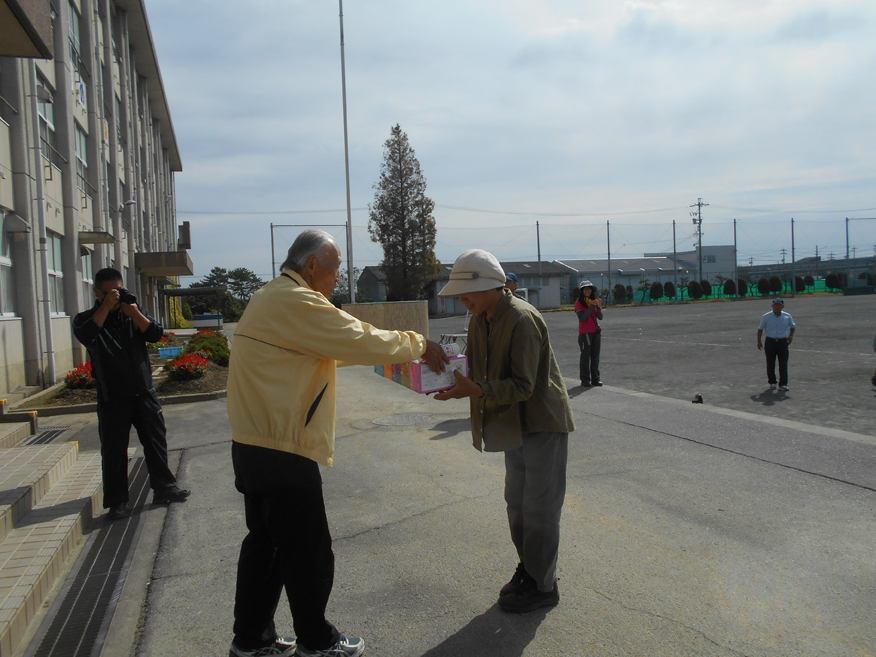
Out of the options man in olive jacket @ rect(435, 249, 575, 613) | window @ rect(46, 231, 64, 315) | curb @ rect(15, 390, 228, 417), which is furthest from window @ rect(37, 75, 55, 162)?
man in olive jacket @ rect(435, 249, 575, 613)

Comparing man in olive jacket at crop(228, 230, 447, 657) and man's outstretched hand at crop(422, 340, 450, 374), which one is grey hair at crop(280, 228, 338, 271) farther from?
man's outstretched hand at crop(422, 340, 450, 374)

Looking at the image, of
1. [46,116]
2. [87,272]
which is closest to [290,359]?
[46,116]

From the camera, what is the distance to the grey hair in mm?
2848

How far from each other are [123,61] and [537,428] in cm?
2982

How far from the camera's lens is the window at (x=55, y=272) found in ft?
49.4

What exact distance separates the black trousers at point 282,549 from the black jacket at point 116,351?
271cm

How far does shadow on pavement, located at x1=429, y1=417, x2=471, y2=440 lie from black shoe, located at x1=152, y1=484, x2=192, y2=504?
3.02 metres

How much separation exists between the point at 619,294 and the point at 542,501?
234ft

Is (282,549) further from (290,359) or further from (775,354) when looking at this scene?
(775,354)

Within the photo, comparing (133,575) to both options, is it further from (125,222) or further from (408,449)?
(125,222)

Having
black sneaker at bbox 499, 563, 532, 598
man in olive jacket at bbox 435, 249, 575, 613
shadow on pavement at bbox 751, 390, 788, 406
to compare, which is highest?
man in olive jacket at bbox 435, 249, 575, 613

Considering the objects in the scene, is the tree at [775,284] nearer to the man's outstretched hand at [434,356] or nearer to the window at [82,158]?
the window at [82,158]

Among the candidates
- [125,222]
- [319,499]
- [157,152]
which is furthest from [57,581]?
[157,152]

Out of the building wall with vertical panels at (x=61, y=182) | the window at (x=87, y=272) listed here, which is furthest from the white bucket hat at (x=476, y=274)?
the window at (x=87, y=272)
